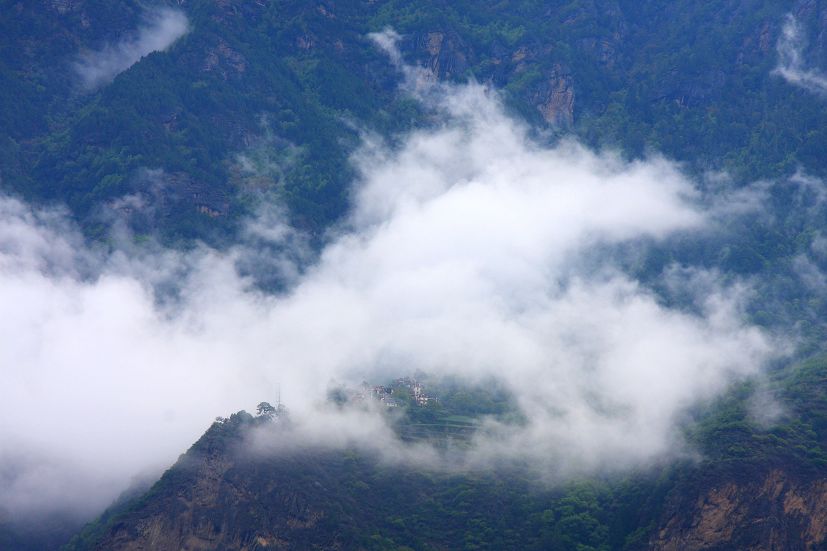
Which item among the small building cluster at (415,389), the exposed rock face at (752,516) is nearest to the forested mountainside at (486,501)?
the exposed rock face at (752,516)

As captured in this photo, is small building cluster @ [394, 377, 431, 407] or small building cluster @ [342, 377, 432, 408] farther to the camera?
small building cluster @ [394, 377, 431, 407]

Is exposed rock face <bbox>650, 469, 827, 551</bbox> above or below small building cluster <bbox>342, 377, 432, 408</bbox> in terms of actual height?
below

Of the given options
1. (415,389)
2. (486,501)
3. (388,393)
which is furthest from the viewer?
(415,389)

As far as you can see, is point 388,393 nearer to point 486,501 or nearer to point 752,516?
point 486,501

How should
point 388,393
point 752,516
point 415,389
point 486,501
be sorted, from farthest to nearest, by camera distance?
point 415,389 < point 388,393 < point 486,501 < point 752,516

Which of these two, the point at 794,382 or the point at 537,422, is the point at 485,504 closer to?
the point at 537,422

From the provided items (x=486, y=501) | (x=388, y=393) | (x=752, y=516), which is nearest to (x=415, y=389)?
(x=388, y=393)

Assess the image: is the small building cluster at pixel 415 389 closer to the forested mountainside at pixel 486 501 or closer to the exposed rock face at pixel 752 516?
the forested mountainside at pixel 486 501

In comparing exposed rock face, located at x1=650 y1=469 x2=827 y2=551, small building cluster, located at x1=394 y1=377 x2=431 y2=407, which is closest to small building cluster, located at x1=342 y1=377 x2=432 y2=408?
small building cluster, located at x1=394 y1=377 x2=431 y2=407

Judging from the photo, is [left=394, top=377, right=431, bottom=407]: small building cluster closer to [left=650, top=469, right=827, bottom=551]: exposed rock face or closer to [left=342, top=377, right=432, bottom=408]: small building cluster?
[left=342, top=377, right=432, bottom=408]: small building cluster
